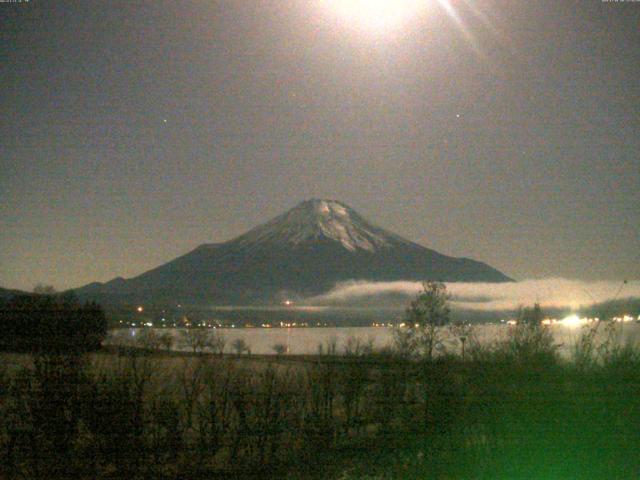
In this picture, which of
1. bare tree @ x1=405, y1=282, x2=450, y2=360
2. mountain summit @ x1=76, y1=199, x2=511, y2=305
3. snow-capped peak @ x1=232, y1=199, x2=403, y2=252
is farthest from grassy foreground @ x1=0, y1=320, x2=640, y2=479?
snow-capped peak @ x1=232, y1=199, x2=403, y2=252

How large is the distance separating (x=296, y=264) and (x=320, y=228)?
18428mm

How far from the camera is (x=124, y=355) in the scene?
9.01 meters

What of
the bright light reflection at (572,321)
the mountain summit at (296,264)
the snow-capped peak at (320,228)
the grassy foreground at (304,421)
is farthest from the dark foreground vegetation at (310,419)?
the snow-capped peak at (320,228)

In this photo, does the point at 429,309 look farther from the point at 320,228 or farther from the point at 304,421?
the point at 320,228

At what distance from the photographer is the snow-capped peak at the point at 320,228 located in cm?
13988

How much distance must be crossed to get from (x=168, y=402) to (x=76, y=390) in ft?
3.49

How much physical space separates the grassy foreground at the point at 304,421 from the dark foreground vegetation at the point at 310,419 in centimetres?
1

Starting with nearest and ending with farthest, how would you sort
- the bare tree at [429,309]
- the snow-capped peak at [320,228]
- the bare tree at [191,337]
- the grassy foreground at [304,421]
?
1. the grassy foreground at [304,421]
2. the bare tree at [429,309]
3. the bare tree at [191,337]
4. the snow-capped peak at [320,228]

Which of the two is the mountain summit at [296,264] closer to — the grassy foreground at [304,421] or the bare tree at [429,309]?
the bare tree at [429,309]

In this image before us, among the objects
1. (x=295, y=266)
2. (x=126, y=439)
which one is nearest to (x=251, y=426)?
(x=126, y=439)

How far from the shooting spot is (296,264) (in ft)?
456

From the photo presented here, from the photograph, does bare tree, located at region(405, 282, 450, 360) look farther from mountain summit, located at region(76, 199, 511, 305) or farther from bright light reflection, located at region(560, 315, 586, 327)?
mountain summit, located at region(76, 199, 511, 305)

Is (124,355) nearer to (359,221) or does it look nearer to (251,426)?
(251,426)

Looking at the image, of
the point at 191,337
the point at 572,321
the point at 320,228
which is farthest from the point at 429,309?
the point at 320,228
